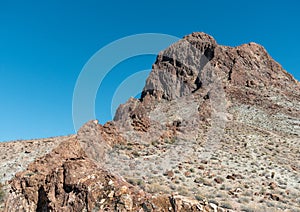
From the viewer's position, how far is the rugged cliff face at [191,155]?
26.4 ft

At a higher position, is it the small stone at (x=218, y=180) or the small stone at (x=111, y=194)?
the small stone at (x=218, y=180)

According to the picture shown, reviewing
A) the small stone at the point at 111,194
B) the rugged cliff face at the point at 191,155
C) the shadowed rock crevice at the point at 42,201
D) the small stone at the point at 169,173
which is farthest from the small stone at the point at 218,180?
the shadowed rock crevice at the point at 42,201

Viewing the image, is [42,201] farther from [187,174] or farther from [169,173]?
[187,174]

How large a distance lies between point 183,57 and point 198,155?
1938 inches

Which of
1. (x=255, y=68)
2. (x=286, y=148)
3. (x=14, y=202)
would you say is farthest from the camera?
(x=255, y=68)

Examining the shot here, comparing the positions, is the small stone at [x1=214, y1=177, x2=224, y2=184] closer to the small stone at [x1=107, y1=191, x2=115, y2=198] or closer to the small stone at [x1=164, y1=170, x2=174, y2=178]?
the small stone at [x1=164, y1=170, x2=174, y2=178]

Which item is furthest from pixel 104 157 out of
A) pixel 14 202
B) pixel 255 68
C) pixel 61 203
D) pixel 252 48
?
pixel 252 48

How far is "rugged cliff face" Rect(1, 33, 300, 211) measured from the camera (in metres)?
8.05

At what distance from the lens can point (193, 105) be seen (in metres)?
A: 47.2

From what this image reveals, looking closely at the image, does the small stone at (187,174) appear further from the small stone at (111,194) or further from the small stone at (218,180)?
the small stone at (111,194)

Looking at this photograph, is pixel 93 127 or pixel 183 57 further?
pixel 183 57

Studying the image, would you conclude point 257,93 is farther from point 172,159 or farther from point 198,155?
point 172,159

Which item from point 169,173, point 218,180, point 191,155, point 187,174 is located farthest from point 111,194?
point 191,155

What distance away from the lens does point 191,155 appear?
2209 cm
